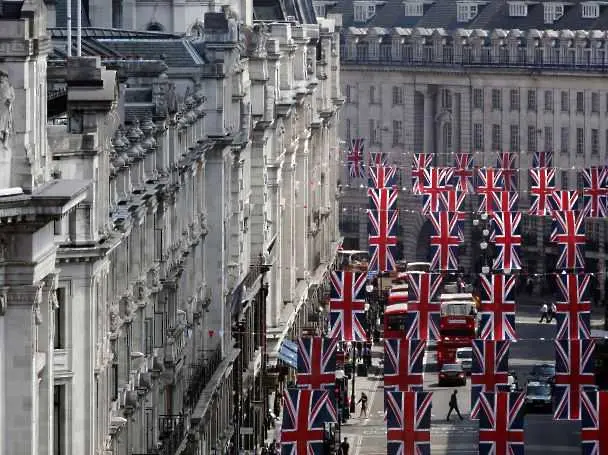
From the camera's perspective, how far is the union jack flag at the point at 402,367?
296 feet

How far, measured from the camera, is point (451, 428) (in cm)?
12462

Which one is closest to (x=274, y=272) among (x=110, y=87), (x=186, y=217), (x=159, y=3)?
(x=159, y=3)

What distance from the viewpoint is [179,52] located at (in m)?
101

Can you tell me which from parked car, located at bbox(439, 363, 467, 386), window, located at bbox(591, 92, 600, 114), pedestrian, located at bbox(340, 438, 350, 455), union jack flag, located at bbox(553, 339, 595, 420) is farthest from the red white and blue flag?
window, located at bbox(591, 92, 600, 114)

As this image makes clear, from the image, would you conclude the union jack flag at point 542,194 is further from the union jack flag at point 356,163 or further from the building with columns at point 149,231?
the union jack flag at point 356,163

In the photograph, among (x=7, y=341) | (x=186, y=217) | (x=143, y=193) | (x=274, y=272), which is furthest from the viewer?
(x=274, y=272)

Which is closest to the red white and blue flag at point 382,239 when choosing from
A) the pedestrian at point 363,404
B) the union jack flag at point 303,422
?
the pedestrian at point 363,404

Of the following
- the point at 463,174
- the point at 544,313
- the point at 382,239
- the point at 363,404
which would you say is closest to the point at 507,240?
the point at 382,239

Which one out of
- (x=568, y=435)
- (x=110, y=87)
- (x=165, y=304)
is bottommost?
(x=568, y=435)

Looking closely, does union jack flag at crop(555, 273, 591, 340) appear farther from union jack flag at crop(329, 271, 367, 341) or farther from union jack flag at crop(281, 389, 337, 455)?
union jack flag at crop(281, 389, 337, 455)

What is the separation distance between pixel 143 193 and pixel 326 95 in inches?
3620

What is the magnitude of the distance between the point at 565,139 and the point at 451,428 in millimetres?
73114

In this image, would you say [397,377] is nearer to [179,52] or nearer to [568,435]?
[179,52]

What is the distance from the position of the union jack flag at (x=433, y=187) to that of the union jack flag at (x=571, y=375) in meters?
45.4
